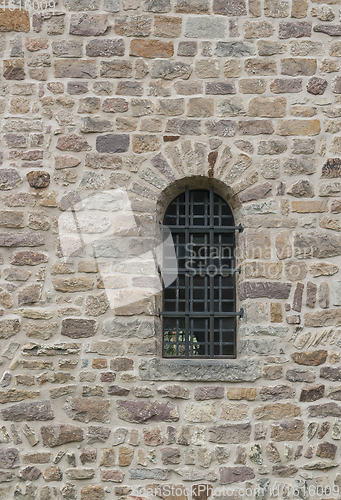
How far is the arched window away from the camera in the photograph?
11.8 ft

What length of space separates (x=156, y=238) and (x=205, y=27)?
169 centimetres

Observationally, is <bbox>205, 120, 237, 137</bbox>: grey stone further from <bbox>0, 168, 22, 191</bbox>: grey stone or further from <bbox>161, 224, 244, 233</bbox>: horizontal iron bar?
<bbox>0, 168, 22, 191</bbox>: grey stone

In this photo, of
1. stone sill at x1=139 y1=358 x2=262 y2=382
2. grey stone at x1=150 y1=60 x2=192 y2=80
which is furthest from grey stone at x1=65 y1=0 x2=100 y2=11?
stone sill at x1=139 y1=358 x2=262 y2=382

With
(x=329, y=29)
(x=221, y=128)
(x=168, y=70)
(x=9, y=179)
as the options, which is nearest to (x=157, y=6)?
(x=168, y=70)

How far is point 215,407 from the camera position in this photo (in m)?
3.33

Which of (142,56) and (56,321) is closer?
(56,321)

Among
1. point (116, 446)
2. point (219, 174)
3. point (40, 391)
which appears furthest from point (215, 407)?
point (219, 174)

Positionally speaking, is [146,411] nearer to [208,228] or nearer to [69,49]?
[208,228]

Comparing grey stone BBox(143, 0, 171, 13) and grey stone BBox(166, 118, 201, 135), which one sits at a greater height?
grey stone BBox(143, 0, 171, 13)

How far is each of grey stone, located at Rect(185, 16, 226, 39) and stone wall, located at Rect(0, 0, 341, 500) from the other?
0.04 ft

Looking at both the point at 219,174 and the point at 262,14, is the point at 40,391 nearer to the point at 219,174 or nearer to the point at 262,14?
the point at 219,174

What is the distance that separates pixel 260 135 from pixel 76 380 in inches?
89.1

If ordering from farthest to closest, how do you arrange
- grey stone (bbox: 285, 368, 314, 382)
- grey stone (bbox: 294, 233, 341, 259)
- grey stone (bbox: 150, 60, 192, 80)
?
grey stone (bbox: 150, 60, 192, 80) < grey stone (bbox: 294, 233, 341, 259) < grey stone (bbox: 285, 368, 314, 382)

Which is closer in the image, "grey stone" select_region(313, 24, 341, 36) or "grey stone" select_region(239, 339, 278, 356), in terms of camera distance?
"grey stone" select_region(239, 339, 278, 356)
